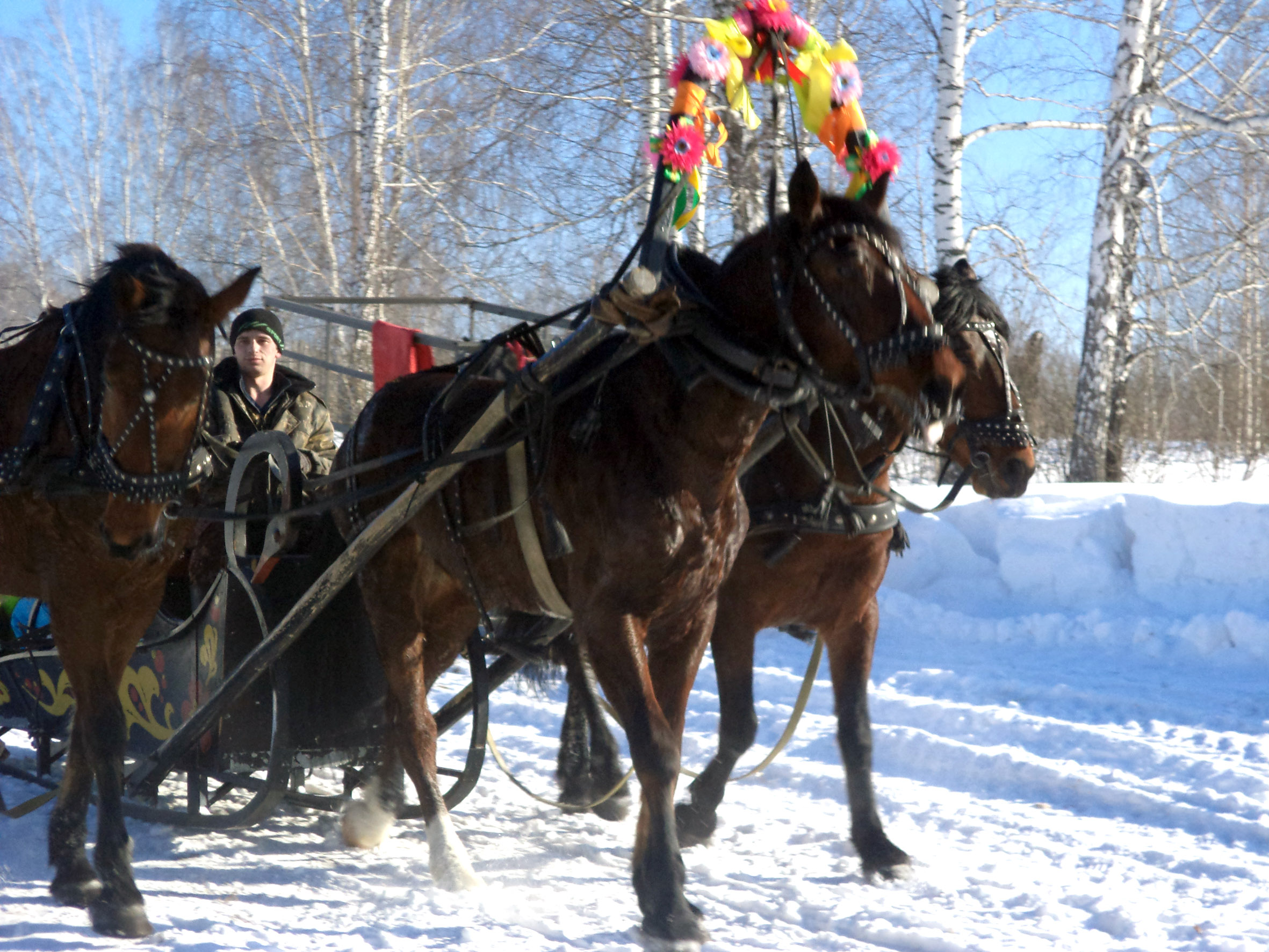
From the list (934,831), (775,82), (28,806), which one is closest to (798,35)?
(775,82)

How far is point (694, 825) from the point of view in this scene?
13.6ft

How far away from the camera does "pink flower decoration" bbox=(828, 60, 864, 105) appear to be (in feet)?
11.5

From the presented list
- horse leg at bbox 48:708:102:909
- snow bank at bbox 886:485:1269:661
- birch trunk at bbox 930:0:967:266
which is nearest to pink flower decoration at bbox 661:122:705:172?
horse leg at bbox 48:708:102:909

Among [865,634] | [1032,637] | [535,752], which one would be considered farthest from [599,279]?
[865,634]

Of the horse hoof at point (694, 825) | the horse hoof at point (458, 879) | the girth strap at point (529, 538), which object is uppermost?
the girth strap at point (529, 538)

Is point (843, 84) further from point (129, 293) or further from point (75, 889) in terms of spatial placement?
point (75, 889)

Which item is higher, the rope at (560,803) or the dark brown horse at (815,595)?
the dark brown horse at (815,595)

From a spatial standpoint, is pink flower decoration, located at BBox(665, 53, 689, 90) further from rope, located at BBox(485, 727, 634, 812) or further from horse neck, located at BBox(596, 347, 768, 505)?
rope, located at BBox(485, 727, 634, 812)

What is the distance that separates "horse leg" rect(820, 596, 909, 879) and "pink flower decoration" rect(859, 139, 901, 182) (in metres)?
1.53

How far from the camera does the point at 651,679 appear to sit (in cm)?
345

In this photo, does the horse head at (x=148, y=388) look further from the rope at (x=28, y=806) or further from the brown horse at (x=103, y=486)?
the rope at (x=28, y=806)

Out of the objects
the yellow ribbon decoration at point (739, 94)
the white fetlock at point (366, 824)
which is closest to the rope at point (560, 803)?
the white fetlock at point (366, 824)

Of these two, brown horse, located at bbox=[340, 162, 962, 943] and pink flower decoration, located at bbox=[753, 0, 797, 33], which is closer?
brown horse, located at bbox=[340, 162, 962, 943]

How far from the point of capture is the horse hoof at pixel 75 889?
349 centimetres
